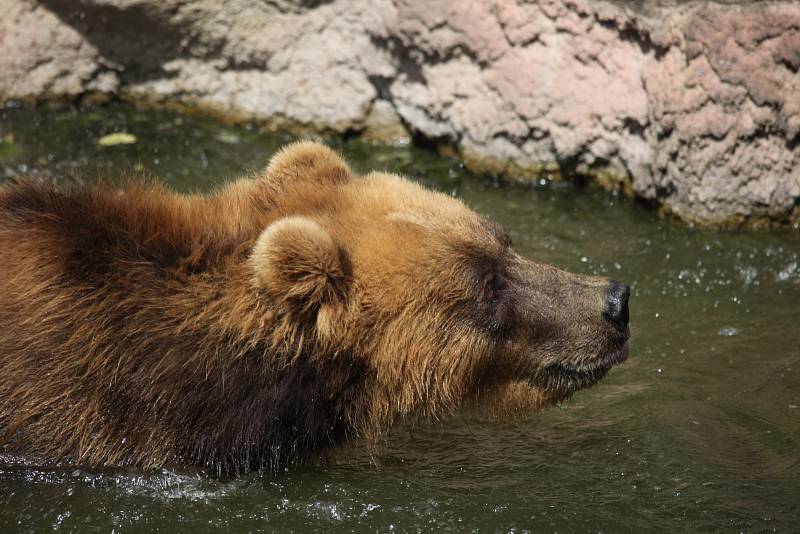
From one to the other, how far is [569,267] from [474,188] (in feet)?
4.85

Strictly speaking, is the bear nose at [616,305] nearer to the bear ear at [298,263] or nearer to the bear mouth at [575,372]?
the bear mouth at [575,372]

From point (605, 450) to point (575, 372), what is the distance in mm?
744

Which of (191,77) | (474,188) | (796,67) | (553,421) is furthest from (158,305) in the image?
(191,77)

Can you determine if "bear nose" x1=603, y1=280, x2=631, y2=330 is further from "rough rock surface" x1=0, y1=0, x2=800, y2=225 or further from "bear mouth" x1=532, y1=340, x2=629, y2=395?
"rough rock surface" x1=0, y1=0, x2=800, y2=225

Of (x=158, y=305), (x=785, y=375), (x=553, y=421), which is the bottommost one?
(x=553, y=421)

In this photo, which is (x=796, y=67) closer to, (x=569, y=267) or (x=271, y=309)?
(x=569, y=267)

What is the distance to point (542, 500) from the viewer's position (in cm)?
523

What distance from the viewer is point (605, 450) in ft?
18.8

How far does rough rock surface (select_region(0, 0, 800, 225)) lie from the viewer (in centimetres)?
772

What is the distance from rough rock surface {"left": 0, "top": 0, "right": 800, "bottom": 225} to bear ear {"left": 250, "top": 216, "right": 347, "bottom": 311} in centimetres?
412

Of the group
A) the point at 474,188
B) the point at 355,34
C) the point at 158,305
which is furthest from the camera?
the point at 355,34

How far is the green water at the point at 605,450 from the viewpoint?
16.3ft

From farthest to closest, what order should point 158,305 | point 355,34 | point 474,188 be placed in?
point 355,34
point 474,188
point 158,305

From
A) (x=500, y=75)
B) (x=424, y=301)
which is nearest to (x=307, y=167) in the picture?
(x=424, y=301)
